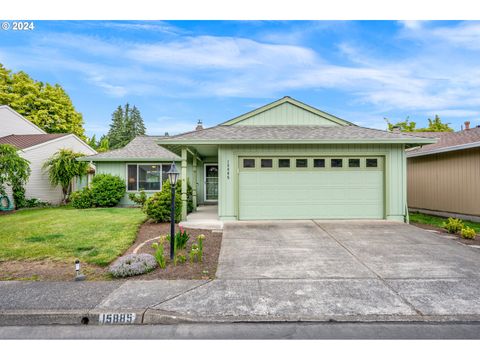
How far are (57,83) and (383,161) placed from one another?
35313mm

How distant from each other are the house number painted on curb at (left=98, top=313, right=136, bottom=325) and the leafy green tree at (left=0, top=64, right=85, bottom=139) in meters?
31.9

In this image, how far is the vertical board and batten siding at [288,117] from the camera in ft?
36.6

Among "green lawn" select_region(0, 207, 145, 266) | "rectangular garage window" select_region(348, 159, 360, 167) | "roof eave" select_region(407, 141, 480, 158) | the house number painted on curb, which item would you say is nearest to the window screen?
"green lawn" select_region(0, 207, 145, 266)

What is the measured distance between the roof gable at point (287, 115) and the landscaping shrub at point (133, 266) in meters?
7.32

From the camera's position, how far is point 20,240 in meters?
7.18

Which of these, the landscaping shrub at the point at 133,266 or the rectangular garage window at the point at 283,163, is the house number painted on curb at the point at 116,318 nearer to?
the landscaping shrub at the point at 133,266

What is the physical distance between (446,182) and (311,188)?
6520 mm

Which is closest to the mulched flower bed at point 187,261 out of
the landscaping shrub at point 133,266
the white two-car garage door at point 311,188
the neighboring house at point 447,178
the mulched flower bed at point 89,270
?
the mulched flower bed at point 89,270

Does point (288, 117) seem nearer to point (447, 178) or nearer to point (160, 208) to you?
point (160, 208)

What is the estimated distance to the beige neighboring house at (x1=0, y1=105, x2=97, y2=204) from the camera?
50.8 feet

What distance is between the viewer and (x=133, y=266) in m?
4.69

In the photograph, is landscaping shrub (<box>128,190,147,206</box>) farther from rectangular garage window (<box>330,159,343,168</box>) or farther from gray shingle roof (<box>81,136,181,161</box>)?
rectangular garage window (<box>330,159,343,168</box>)

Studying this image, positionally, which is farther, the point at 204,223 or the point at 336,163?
the point at 336,163

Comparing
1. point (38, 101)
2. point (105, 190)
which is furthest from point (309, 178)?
point (38, 101)
